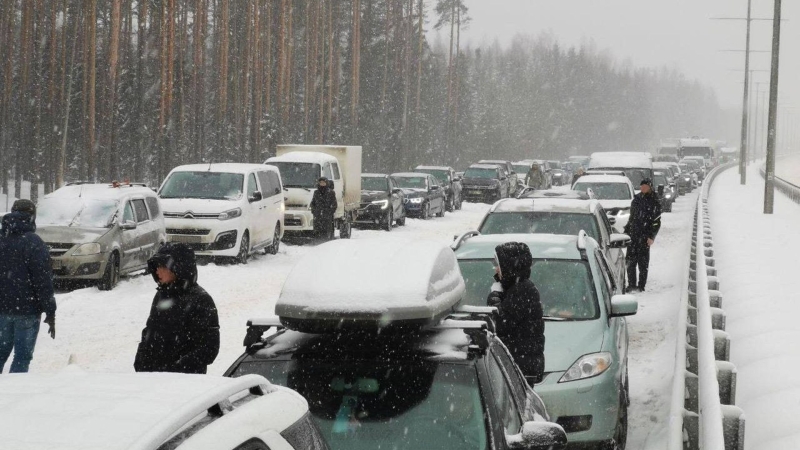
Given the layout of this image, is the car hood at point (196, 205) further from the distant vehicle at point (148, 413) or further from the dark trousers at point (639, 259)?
the distant vehicle at point (148, 413)

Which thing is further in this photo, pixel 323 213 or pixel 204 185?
pixel 323 213

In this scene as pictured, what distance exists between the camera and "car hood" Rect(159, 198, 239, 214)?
69.8ft

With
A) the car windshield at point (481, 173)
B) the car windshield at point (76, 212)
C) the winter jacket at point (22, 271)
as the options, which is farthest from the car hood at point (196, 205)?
the car windshield at point (481, 173)

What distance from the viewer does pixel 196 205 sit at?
70.5ft

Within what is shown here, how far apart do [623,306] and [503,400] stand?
3685 millimetres

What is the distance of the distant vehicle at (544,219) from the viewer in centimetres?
1370

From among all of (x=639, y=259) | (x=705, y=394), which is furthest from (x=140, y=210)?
(x=705, y=394)

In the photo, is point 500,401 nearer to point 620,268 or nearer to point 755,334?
point 755,334

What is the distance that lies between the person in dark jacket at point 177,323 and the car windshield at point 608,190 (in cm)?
2079

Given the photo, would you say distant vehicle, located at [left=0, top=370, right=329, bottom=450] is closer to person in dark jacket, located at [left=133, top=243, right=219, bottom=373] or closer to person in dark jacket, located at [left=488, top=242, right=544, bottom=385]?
person in dark jacket, located at [left=133, top=243, right=219, bottom=373]

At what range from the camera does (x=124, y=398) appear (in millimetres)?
2615

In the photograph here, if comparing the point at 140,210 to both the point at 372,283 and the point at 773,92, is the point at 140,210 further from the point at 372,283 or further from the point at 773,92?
the point at 773,92

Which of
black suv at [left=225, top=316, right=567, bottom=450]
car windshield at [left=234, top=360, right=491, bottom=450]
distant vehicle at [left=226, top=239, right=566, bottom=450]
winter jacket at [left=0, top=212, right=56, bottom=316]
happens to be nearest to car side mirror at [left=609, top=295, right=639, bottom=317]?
distant vehicle at [left=226, top=239, right=566, bottom=450]

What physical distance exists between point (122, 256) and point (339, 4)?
189 feet
